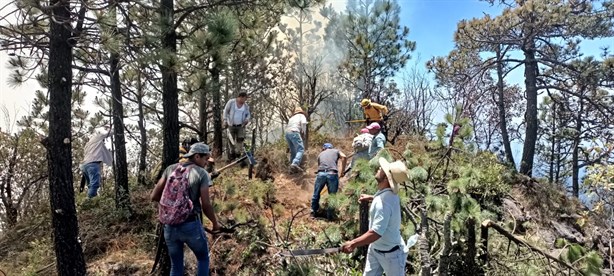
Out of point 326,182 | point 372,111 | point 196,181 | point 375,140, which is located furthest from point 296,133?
point 196,181

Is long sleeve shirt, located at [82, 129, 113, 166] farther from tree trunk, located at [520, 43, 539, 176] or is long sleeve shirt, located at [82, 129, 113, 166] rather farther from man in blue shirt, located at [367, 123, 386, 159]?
tree trunk, located at [520, 43, 539, 176]

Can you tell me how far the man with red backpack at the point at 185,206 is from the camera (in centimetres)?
421

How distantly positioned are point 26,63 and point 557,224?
10.1 m

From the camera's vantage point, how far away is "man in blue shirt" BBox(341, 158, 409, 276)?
353 cm

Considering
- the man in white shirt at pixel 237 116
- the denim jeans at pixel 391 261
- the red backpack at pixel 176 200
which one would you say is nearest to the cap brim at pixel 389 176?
the denim jeans at pixel 391 261

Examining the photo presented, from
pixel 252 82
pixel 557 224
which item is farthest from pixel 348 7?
pixel 557 224

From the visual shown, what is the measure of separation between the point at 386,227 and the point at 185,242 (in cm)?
211

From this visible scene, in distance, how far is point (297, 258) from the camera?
15.9 feet

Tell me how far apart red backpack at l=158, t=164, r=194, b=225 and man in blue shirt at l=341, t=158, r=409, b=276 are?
1649 mm

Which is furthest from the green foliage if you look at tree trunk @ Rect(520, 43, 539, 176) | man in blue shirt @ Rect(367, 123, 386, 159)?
man in blue shirt @ Rect(367, 123, 386, 159)

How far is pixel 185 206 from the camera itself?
420 cm

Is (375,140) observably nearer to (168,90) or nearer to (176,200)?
(168,90)

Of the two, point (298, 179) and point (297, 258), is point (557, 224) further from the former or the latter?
point (297, 258)

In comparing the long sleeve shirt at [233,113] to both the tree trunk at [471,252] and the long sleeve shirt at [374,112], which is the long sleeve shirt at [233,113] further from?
the tree trunk at [471,252]
